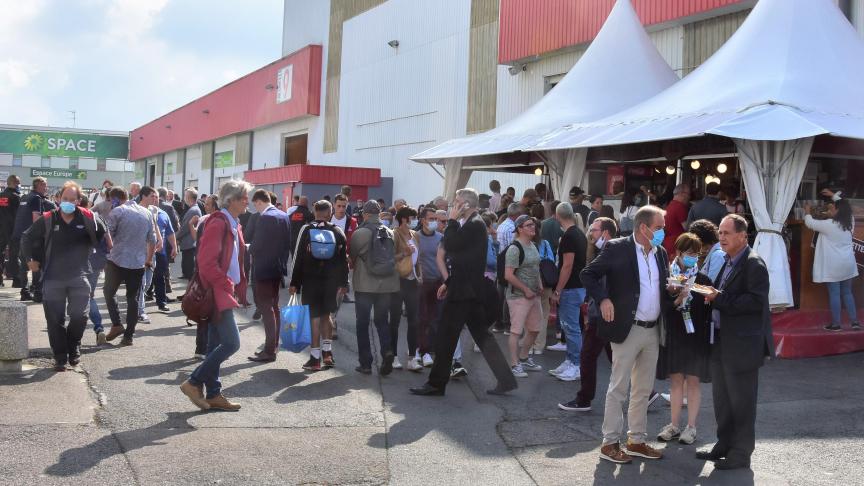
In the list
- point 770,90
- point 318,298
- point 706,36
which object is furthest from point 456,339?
point 706,36

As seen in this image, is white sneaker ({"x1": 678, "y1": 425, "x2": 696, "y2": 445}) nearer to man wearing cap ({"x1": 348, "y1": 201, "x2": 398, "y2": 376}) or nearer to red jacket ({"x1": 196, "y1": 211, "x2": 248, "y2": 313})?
man wearing cap ({"x1": 348, "y1": 201, "x2": 398, "y2": 376})

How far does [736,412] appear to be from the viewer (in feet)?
17.7

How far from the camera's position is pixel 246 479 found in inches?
193

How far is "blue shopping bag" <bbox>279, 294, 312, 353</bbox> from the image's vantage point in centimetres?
805

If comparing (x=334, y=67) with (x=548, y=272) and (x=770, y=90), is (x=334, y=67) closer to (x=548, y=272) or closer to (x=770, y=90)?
(x=770, y=90)

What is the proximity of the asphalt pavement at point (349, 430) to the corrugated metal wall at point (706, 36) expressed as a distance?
30.2ft

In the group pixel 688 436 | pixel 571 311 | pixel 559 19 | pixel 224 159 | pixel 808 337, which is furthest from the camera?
pixel 224 159

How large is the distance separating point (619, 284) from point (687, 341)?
2.45 ft

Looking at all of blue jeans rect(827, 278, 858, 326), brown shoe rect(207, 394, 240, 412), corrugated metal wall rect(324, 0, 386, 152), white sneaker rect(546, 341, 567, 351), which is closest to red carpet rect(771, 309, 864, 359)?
blue jeans rect(827, 278, 858, 326)

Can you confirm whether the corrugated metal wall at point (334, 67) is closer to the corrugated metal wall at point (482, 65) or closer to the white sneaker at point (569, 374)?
the corrugated metal wall at point (482, 65)

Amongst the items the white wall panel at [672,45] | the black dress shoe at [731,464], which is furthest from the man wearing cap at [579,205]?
the black dress shoe at [731,464]

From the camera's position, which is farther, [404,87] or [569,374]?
[404,87]

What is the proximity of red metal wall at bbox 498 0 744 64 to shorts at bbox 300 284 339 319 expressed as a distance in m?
10.8

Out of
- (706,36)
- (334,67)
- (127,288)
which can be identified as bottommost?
(127,288)
